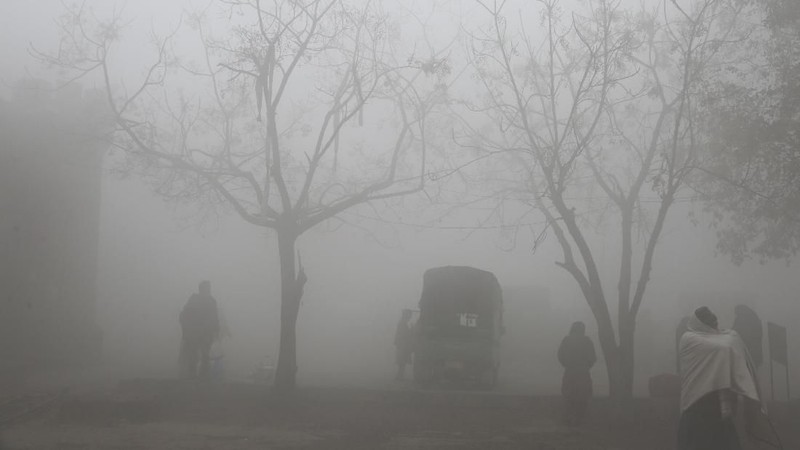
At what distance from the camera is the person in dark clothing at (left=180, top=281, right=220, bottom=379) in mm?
15758

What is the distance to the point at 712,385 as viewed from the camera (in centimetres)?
714

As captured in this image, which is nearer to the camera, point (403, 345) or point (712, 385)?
point (712, 385)

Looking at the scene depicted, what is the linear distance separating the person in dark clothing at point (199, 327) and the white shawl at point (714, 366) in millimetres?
10247

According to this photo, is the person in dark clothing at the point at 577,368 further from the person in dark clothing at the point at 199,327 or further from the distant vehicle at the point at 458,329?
the person in dark clothing at the point at 199,327

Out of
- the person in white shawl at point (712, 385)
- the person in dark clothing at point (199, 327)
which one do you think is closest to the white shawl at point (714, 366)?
the person in white shawl at point (712, 385)

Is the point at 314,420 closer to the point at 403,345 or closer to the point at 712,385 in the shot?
the point at 403,345

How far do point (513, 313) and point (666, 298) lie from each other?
43.8ft

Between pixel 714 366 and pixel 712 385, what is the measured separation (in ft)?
0.54

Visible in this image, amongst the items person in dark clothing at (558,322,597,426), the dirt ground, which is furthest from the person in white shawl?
person in dark clothing at (558,322,597,426)

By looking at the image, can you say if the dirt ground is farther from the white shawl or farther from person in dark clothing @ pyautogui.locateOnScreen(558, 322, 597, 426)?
the white shawl

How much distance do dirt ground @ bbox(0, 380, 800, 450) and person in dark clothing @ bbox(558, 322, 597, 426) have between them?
0.48m

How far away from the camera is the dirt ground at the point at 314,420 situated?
11008 mm

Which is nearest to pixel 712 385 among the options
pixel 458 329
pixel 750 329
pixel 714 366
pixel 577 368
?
pixel 714 366

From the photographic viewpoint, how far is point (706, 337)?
289 inches
